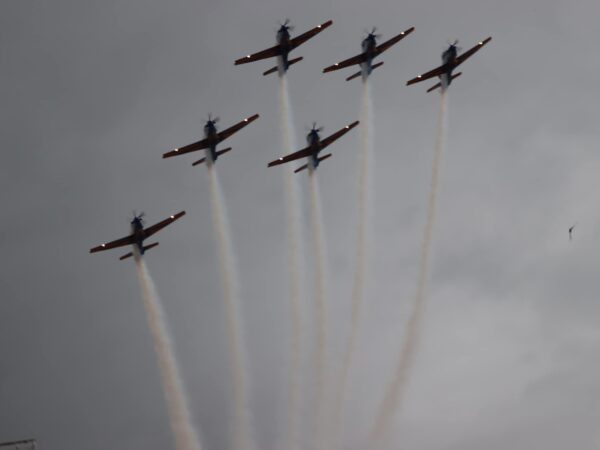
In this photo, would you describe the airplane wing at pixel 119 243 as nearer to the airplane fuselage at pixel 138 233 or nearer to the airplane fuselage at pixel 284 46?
the airplane fuselage at pixel 138 233

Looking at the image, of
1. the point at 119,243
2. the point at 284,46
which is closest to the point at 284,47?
the point at 284,46

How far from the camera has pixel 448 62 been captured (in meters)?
198

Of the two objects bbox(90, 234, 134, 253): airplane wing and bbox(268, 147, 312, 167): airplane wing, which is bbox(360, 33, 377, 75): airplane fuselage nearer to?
bbox(268, 147, 312, 167): airplane wing

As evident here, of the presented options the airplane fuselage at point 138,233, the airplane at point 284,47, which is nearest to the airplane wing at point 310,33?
the airplane at point 284,47

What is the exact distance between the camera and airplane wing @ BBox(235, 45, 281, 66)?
625ft

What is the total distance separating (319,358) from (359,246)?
18.3 m

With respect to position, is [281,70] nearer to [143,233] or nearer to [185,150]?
[185,150]

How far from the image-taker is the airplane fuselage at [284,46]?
192 meters

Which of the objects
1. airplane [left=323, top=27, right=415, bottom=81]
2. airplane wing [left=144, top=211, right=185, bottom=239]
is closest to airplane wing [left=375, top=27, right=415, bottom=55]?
airplane [left=323, top=27, right=415, bottom=81]

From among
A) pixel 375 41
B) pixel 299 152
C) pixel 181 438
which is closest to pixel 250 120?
pixel 299 152

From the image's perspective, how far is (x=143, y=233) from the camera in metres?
195

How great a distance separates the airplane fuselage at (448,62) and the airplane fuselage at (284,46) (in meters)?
24.6

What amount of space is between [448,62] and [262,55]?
2952 cm

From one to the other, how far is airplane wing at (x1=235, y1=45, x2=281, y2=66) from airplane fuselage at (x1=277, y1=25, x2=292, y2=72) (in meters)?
0.60
